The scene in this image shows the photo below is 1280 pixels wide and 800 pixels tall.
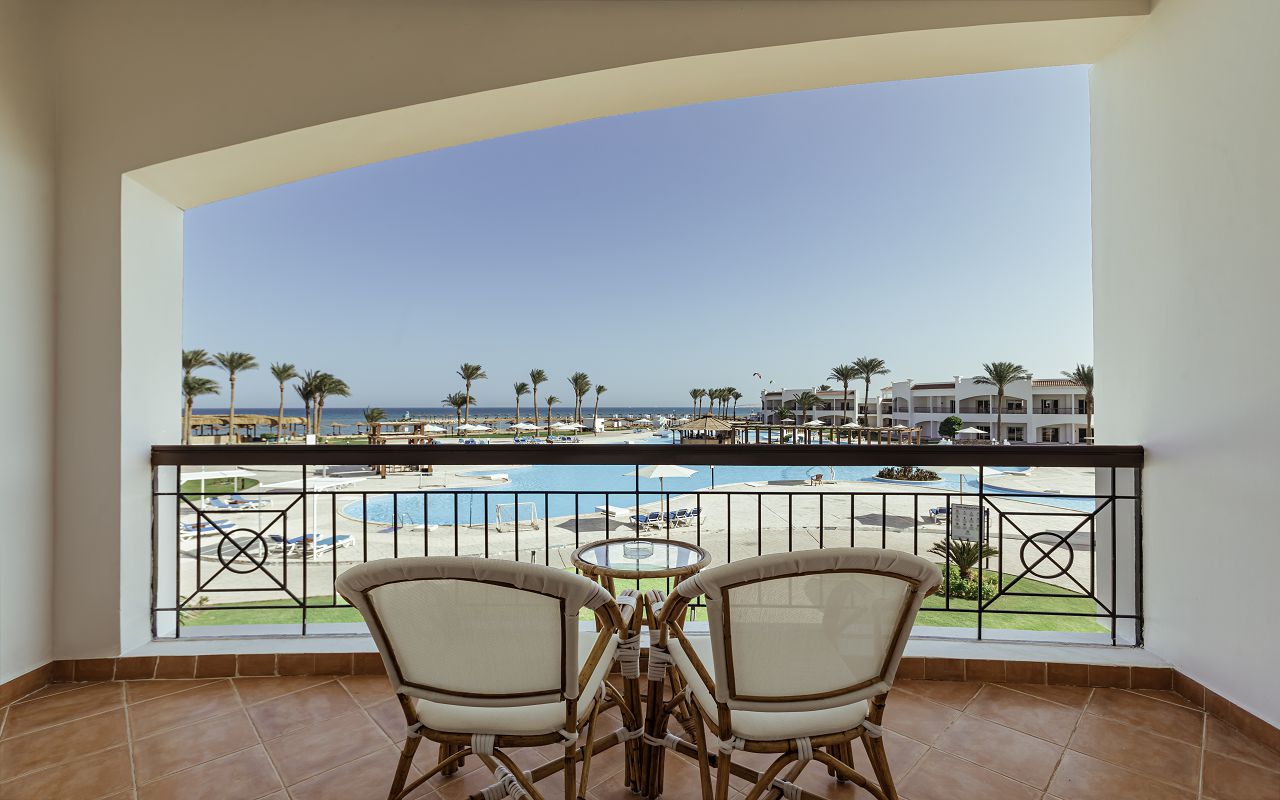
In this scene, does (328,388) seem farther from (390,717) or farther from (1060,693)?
(1060,693)

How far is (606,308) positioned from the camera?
76.6 ft

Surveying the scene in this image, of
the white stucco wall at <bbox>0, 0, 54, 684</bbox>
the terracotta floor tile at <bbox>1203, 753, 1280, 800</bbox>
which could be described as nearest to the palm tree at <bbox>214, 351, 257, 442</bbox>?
the white stucco wall at <bbox>0, 0, 54, 684</bbox>

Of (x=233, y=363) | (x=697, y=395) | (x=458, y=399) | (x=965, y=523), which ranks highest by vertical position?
(x=233, y=363)

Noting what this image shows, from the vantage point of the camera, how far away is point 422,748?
6.12ft

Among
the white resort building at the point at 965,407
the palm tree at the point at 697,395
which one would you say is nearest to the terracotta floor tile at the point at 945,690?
the white resort building at the point at 965,407

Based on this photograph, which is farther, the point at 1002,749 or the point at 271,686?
the point at 271,686

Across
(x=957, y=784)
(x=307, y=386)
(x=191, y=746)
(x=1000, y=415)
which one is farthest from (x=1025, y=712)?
(x=307, y=386)

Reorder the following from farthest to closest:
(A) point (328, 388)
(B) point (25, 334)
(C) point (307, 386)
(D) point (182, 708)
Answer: (A) point (328, 388), (C) point (307, 386), (B) point (25, 334), (D) point (182, 708)

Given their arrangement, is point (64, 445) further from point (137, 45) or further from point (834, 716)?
point (834, 716)

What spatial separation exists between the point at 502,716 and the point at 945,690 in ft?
6.28

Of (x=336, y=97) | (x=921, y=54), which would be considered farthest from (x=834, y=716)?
(x=336, y=97)

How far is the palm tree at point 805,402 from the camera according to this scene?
65.5ft

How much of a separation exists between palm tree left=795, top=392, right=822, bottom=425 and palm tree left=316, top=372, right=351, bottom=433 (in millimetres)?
19329

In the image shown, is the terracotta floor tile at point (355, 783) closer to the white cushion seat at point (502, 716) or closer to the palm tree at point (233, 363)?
the white cushion seat at point (502, 716)
